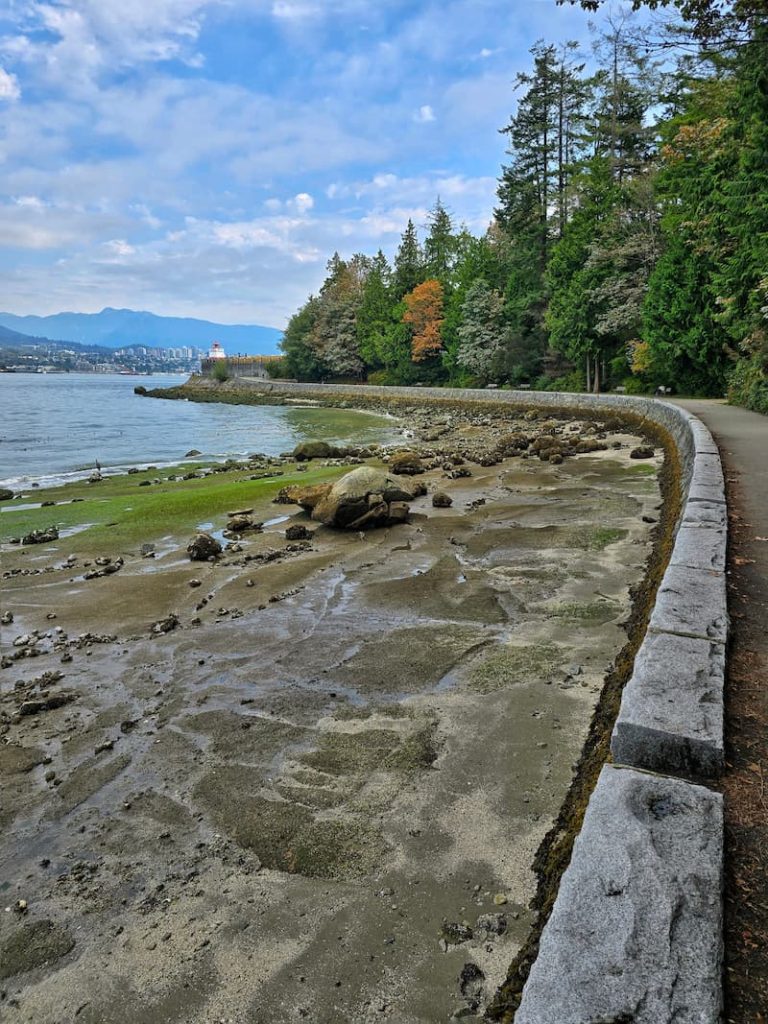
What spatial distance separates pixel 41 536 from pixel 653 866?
462 inches

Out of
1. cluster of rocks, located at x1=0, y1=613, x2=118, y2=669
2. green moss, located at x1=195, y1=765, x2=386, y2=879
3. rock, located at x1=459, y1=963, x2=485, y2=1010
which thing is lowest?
cluster of rocks, located at x1=0, y1=613, x2=118, y2=669

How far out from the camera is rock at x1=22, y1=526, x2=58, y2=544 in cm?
1095

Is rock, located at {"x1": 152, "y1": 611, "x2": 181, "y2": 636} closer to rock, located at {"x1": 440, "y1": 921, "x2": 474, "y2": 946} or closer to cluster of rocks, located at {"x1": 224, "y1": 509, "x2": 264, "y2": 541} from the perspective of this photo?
cluster of rocks, located at {"x1": 224, "y1": 509, "x2": 264, "y2": 541}

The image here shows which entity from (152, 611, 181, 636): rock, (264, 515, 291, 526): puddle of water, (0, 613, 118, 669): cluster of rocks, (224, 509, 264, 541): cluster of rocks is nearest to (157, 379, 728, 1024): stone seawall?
(152, 611, 181, 636): rock

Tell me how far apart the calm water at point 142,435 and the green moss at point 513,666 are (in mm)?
18337

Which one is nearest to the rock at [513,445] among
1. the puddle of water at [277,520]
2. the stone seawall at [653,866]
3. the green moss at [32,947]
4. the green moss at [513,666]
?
the puddle of water at [277,520]

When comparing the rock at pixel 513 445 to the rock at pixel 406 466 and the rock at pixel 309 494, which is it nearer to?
the rock at pixel 406 466

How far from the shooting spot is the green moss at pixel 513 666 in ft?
15.4

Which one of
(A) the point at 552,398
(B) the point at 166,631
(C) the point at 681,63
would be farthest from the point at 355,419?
(B) the point at 166,631

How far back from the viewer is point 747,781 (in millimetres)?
2395

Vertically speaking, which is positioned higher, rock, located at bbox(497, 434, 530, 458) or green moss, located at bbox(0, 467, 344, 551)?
rock, located at bbox(497, 434, 530, 458)

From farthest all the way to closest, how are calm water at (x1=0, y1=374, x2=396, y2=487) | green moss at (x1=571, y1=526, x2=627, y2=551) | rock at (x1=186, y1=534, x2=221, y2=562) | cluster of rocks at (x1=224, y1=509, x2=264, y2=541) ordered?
calm water at (x1=0, y1=374, x2=396, y2=487) < cluster of rocks at (x1=224, y1=509, x2=264, y2=541) < rock at (x1=186, y1=534, x2=221, y2=562) < green moss at (x1=571, y1=526, x2=627, y2=551)

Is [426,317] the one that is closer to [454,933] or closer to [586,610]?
[586,610]

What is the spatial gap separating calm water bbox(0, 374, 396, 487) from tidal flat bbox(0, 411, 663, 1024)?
51.0 feet
